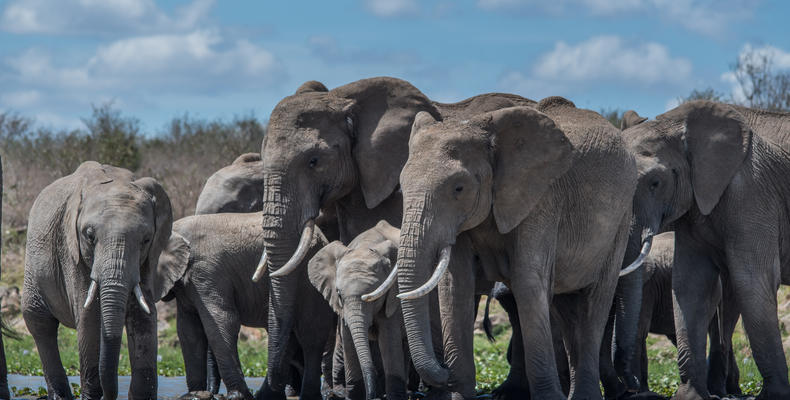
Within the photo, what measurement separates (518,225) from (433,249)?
0.76m

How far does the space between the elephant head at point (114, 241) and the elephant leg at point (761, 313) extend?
4.26 metres

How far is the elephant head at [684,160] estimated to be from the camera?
943cm

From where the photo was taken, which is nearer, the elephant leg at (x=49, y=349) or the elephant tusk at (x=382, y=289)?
the elephant tusk at (x=382, y=289)

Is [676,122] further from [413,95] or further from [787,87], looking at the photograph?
[787,87]

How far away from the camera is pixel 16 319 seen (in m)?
17.1

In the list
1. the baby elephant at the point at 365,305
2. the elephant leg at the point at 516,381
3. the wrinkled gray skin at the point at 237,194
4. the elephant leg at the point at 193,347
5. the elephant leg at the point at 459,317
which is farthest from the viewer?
the wrinkled gray skin at the point at 237,194

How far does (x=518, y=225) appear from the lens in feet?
26.3

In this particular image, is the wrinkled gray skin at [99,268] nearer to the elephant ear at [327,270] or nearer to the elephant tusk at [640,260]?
the elephant ear at [327,270]

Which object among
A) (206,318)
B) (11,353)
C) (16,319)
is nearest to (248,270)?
(206,318)

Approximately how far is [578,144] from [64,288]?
3.83 metres

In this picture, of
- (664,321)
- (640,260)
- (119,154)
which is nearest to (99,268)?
(640,260)

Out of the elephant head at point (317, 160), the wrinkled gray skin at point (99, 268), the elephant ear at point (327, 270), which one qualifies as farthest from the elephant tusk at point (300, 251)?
the wrinkled gray skin at point (99, 268)

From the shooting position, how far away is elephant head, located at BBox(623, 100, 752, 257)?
9430mm

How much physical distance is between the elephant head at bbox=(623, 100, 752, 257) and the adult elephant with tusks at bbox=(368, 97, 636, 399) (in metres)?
0.71
